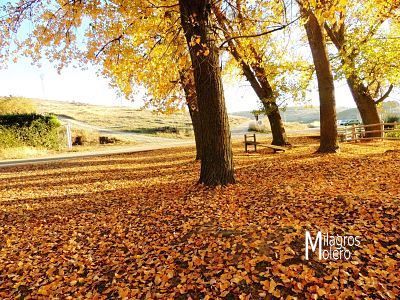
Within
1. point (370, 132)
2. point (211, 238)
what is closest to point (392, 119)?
point (370, 132)

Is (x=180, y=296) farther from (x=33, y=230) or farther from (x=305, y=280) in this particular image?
(x=33, y=230)

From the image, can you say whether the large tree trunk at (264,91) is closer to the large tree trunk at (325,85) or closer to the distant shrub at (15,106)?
the large tree trunk at (325,85)

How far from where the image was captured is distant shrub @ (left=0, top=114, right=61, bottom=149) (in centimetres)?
2293

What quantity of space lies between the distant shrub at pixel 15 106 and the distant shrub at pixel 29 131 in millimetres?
1164

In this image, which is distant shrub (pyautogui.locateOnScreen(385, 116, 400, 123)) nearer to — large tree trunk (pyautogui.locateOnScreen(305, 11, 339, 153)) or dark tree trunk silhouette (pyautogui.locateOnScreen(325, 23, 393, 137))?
dark tree trunk silhouette (pyautogui.locateOnScreen(325, 23, 393, 137))

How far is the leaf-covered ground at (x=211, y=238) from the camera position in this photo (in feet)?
12.3

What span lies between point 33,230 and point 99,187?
3.82 m

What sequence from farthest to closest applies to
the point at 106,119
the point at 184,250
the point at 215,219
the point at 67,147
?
1. the point at 106,119
2. the point at 67,147
3. the point at 215,219
4. the point at 184,250

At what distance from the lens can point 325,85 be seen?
11.2 metres

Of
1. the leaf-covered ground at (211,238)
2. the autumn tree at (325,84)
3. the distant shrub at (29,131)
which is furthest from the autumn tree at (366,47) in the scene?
the distant shrub at (29,131)

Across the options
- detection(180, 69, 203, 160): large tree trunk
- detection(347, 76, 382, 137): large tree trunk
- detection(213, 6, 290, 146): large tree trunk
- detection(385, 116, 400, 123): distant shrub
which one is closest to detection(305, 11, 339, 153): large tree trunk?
detection(213, 6, 290, 146): large tree trunk

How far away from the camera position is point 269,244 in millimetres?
4395

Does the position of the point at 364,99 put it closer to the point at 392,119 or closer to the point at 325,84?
the point at 325,84

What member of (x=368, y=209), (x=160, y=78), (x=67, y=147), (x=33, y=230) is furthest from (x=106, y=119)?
(x=368, y=209)
